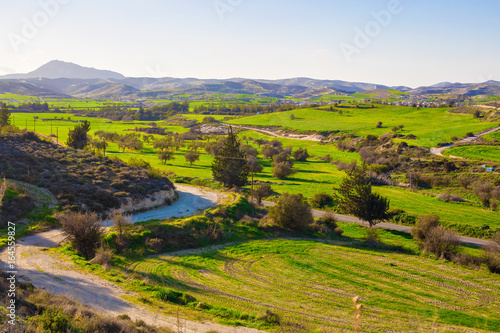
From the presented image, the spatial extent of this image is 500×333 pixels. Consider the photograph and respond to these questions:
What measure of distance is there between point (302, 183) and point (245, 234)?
3573 cm

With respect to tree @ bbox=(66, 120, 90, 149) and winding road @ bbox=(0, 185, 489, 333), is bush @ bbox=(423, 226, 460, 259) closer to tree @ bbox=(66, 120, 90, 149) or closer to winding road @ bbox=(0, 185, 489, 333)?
winding road @ bbox=(0, 185, 489, 333)

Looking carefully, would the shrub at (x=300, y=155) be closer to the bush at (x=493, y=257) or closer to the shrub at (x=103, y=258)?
the bush at (x=493, y=257)

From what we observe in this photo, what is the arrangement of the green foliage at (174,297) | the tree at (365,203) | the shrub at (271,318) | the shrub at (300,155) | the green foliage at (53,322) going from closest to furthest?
the green foliage at (53,322) → the shrub at (271,318) → the green foliage at (174,297) → the tree at (365,203) → the shrub at (300,155)

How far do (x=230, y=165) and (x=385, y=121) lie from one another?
96.5m

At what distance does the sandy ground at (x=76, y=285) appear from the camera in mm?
14961

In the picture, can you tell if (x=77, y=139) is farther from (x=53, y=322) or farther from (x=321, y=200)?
(x=53, y=322)

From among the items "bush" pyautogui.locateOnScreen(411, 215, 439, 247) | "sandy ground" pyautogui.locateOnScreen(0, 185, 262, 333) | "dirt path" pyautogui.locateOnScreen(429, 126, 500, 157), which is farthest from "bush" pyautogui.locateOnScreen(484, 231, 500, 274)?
"dirt path" pyautogui.locateOnScreen(429, 126, 500, 157)

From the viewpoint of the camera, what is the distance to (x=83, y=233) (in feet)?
81.4

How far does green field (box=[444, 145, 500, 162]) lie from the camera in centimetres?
7594

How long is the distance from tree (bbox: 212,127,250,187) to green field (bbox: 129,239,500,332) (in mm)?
28446

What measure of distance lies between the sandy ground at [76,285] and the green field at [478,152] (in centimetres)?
7976

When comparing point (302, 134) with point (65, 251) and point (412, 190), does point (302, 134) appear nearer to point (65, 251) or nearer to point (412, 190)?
point (412, 190)

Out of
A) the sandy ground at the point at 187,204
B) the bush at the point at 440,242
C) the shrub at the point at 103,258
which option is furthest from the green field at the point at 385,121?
the shrub at the point at 103,258

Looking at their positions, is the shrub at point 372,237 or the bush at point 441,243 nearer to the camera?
the bush at point 441,243
